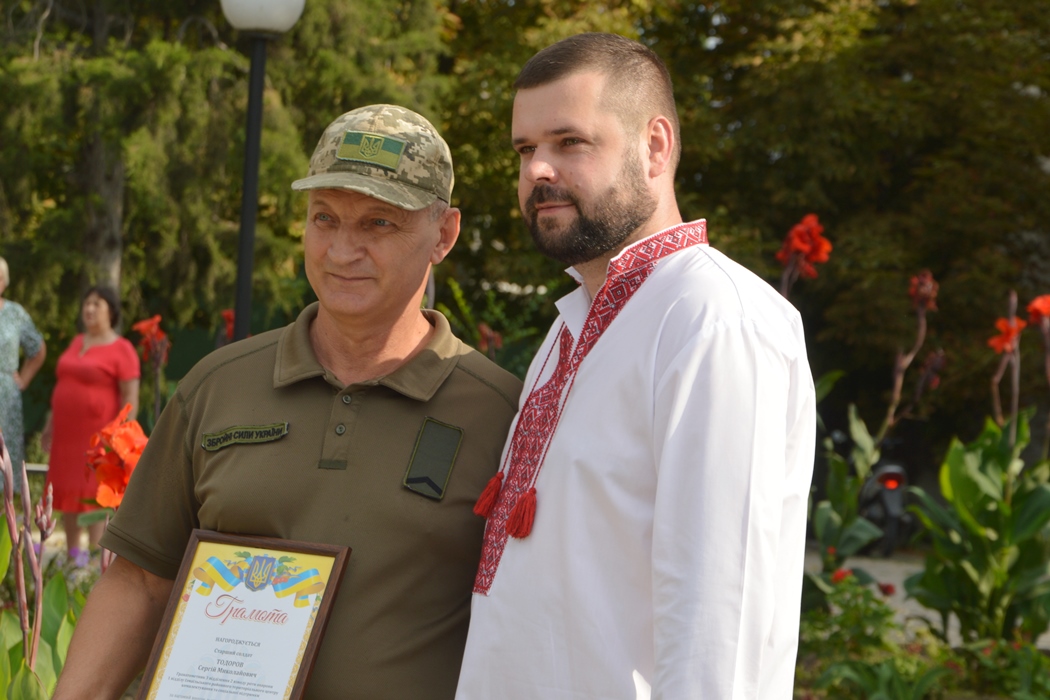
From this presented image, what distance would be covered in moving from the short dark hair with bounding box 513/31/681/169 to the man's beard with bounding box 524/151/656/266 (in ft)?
0.26

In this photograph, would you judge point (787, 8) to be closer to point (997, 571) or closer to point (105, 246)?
point (105, 246)

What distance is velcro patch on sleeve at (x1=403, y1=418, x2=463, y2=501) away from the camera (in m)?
2.00

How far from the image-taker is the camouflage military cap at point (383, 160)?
2.05 metres

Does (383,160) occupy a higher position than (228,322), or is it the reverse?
(228,322)

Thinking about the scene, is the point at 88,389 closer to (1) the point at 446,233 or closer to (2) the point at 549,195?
(1) the point at 446,233

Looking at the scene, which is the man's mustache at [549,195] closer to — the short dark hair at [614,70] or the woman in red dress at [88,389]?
the short dark hair at [614,70]

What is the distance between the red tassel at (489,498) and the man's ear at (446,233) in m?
0.50

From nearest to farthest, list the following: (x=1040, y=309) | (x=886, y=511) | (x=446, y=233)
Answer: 1. (x=446, y=233)
2. (x=1040, y=309)
3. (x=886, y=511)

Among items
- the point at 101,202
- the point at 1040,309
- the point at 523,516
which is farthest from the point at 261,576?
the point at 101,202

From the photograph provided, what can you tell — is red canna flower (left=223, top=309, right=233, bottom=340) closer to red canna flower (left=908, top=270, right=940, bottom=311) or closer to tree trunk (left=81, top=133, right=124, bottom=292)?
red canna flower (left=908, top=270, right=940, bottom=311)

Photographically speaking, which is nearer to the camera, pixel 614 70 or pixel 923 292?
pixel 614 70

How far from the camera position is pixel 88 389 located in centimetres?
729

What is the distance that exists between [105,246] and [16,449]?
Answer: 6.50 metres

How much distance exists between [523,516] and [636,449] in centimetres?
21
